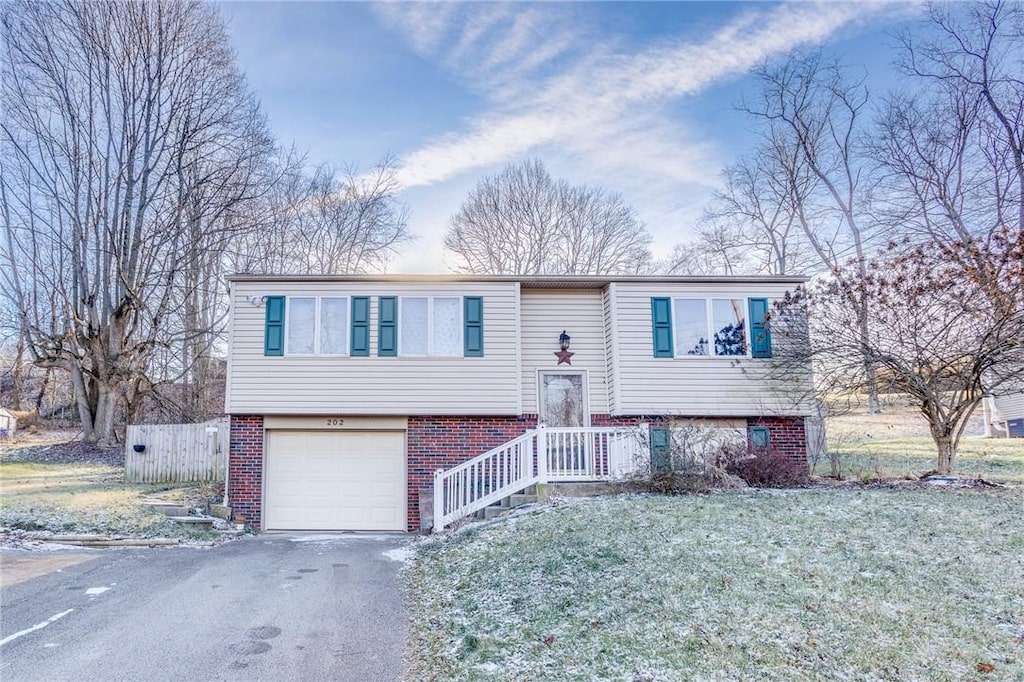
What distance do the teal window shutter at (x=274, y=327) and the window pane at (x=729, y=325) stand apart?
8224 mm

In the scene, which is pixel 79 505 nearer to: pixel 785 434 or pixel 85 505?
pixel 85 505

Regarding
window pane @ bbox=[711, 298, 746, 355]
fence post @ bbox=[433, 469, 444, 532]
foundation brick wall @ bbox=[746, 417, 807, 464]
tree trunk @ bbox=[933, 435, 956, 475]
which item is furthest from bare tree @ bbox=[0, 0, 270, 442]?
tree trunk @ bbox=[933, 435, 956, 475]

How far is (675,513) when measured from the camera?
771cm

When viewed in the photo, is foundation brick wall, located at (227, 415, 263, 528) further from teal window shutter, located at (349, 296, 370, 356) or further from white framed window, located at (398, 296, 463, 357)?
white framed window, located at (398, 296, 463, 357)

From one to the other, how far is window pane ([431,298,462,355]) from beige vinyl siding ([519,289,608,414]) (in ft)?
4.28

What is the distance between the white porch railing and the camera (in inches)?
398

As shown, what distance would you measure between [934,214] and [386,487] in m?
18.4

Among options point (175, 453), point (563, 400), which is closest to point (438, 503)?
point (563, 400)

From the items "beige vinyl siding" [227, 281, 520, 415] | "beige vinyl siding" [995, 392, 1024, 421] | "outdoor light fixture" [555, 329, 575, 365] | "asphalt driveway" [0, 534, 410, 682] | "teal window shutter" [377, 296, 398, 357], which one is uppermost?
"teal window shutter" [377, 296, 398, 357]

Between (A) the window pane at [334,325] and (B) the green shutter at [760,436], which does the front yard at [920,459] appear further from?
(A) the window pane at [334,325]

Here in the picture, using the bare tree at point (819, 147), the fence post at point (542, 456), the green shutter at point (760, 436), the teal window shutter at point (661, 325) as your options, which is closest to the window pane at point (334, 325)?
the fence post at point (542, 456)

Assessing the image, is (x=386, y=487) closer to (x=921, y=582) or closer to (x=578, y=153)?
(x=921, y=582)

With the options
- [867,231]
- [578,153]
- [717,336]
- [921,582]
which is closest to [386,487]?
[717,336]

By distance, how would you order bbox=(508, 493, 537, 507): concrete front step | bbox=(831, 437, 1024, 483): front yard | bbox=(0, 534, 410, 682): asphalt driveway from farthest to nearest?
1. bbox=(831, 437, 1024, 483): front yard
2. bbox=(508, 493, 537, 507): concrete front step
3. bbox=(0, 534, 410, 682): asphalt driveway
